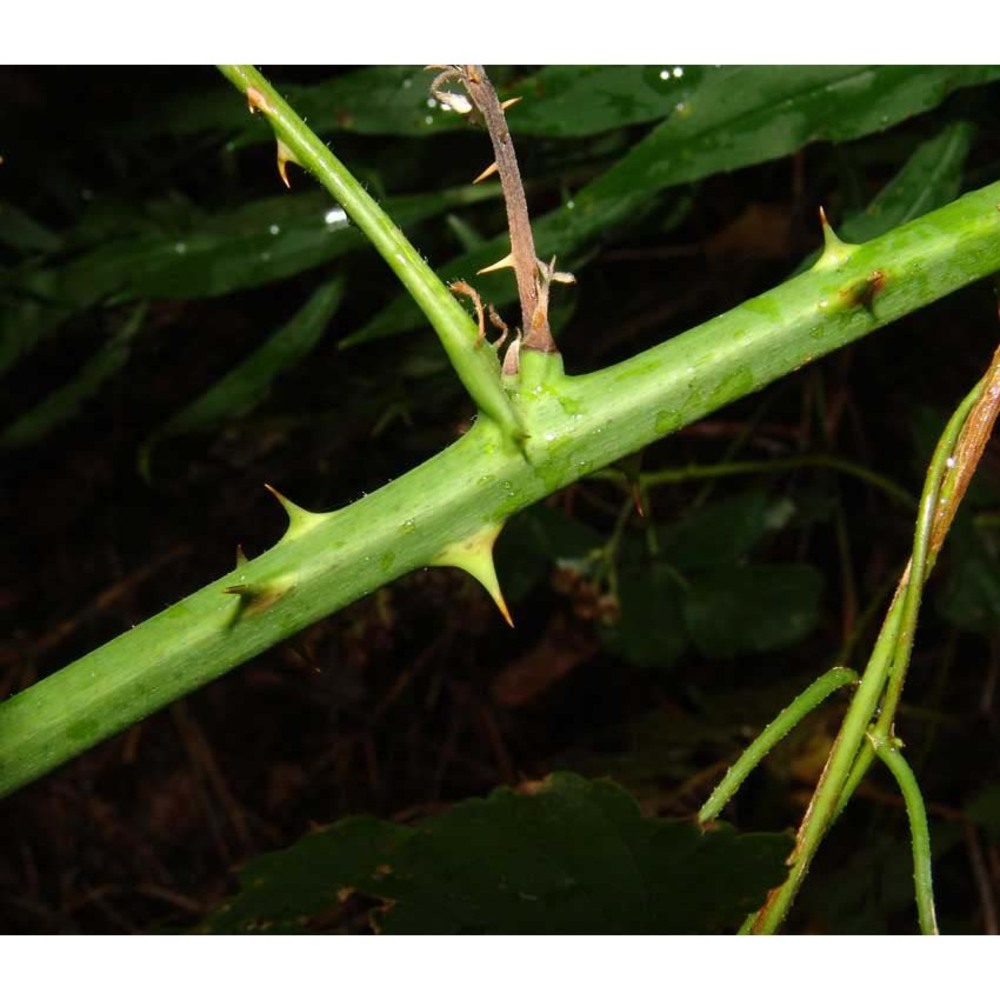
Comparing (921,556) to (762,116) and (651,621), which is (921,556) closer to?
(762,116)

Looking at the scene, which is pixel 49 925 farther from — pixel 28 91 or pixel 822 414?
pixel 822 414

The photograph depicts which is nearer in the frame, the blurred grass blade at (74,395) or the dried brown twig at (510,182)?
the dried brown twig at (510,182)

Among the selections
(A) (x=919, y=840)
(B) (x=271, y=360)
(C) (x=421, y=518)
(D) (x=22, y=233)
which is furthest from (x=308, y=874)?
(D) (x=22, y=233)

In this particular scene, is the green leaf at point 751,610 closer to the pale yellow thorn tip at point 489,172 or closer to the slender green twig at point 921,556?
the slender green twig at point 921,556

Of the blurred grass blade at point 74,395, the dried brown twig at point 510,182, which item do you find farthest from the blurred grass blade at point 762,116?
the blurred grass blade at point 74,395

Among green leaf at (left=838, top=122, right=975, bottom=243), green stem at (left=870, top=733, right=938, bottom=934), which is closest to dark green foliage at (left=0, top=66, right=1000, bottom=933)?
green leaf at (left=838, top=122, right=975, bottom=243)

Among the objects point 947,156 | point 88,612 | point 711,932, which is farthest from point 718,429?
point 711,932
